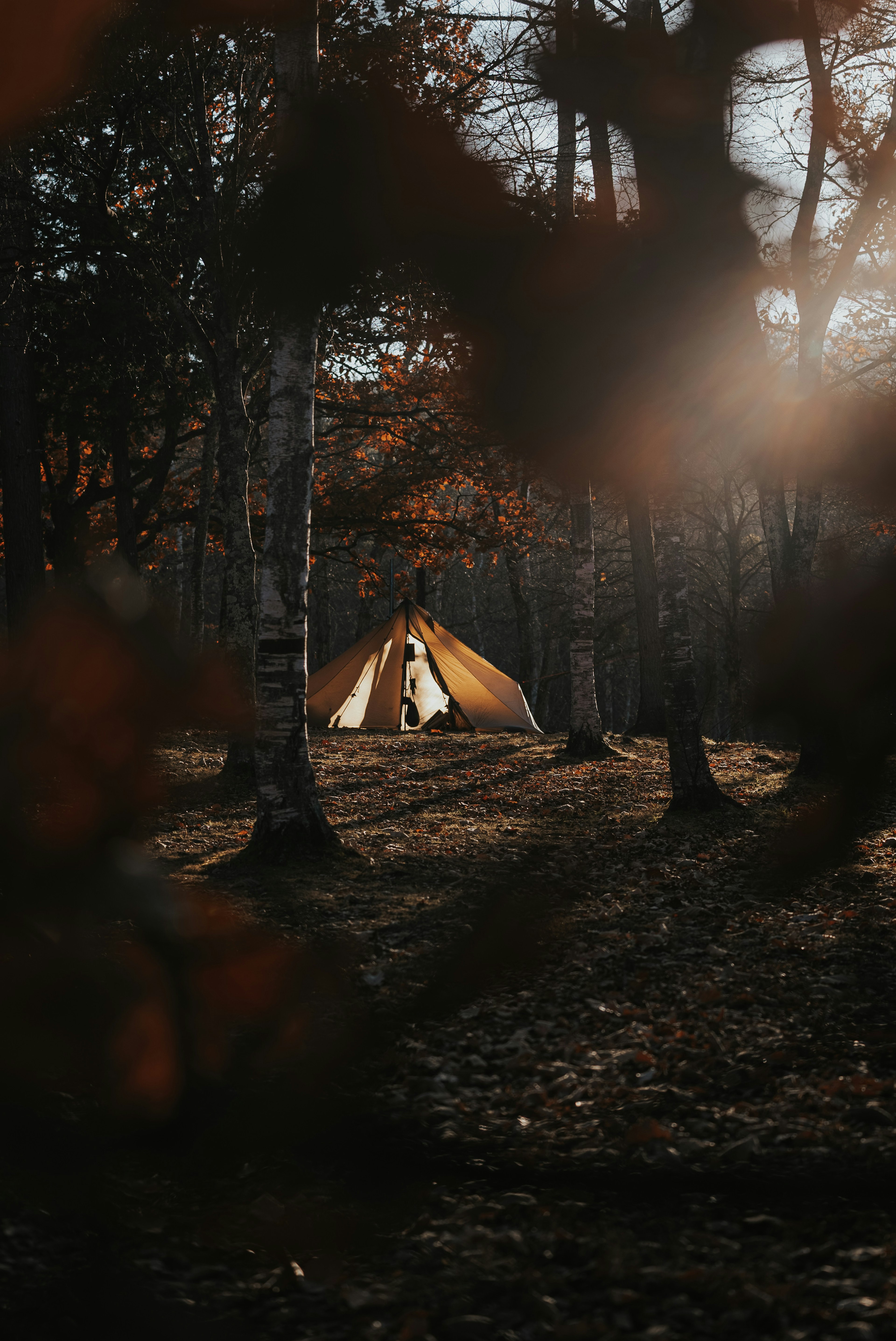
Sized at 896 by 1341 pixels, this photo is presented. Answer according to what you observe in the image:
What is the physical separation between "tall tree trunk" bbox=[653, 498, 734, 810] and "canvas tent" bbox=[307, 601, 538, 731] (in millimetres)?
8215

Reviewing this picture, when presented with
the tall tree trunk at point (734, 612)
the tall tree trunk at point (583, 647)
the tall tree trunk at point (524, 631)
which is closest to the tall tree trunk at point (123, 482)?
the tall tree trunk at point (583, 647)

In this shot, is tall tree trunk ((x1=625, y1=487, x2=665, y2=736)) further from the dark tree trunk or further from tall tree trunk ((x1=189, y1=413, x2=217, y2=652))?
tall tree trunk ((x1=189, y1=413, x2=217, y2=652))

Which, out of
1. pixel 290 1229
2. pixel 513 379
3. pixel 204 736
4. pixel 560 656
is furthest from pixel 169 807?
pixel 560 656

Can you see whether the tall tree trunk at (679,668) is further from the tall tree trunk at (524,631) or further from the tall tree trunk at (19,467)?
the tall tree trunk at (524,631)

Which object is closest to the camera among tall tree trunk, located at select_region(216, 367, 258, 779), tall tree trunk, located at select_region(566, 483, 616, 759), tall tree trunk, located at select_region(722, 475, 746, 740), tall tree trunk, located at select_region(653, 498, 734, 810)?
tall tree trunk, located at select_region(653, 498, 734, 810)

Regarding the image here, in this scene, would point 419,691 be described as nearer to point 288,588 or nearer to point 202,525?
point 202,525

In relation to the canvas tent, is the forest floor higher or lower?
lower

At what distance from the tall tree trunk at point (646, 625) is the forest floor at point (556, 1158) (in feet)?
29.9

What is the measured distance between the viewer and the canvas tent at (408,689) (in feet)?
53.1

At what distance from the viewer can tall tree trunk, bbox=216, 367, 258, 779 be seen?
31.8 feet

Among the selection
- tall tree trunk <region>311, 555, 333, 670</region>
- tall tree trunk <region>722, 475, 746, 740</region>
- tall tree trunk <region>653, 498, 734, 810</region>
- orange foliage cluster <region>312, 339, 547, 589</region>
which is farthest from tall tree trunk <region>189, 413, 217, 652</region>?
tall tree trunk <region>722, 475, 746, 740</region>

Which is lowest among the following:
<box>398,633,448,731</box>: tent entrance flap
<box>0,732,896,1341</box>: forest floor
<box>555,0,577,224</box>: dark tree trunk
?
<box>0,732,896,1341</box>: forest floor

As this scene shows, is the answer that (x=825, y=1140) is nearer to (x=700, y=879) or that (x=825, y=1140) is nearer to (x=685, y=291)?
(x=700, y=879)

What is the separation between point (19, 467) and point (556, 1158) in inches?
470
